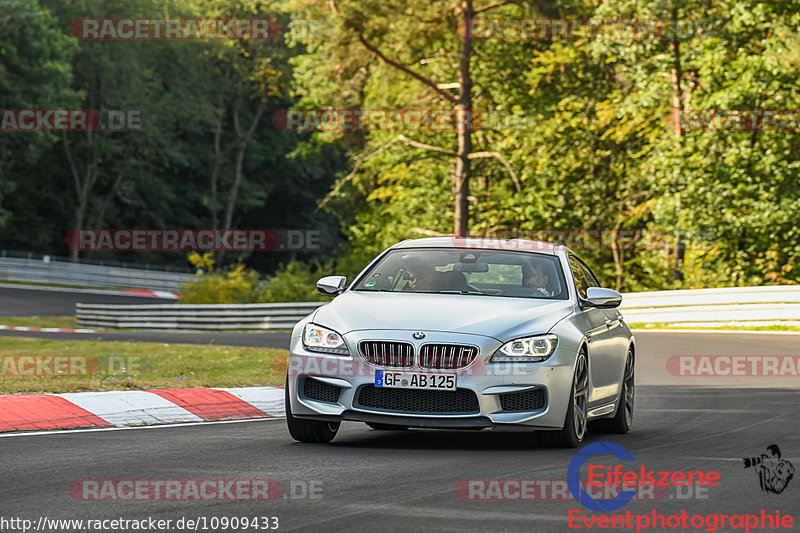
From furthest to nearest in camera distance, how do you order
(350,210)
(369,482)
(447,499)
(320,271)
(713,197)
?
(350,210), (320,271), (713,197), (369,482), (447,499)

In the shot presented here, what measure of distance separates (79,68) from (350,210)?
19.0 m

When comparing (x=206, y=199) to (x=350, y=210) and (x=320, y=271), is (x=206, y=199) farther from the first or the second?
(x=320, y=271)

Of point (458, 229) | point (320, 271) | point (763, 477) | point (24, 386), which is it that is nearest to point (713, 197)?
point (458, 229)

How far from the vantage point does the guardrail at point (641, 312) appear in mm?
26219

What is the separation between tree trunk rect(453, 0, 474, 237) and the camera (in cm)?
3831

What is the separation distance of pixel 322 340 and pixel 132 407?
289 centimetres

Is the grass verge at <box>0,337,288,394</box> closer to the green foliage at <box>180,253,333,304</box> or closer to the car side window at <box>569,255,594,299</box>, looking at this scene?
the car side window at <box>569,255,594,299</box>

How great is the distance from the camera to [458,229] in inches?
1497

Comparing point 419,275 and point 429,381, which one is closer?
point 429,381

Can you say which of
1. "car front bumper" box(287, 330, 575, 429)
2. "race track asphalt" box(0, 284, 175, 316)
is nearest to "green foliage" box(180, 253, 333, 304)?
"race track asphalt" box(0, 284, 175, 316)

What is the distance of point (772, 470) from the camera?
8273mm

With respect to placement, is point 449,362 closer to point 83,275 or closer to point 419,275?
point 419,275

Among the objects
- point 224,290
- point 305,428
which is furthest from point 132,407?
point 224,290

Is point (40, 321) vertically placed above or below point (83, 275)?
below
